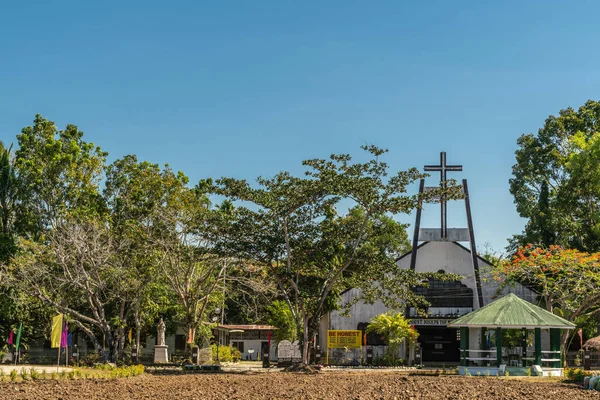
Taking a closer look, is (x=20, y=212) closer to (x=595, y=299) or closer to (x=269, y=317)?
(x=269, y=317)

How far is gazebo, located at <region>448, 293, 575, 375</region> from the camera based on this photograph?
3212cm

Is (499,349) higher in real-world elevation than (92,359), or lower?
higher

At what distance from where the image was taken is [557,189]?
178ft

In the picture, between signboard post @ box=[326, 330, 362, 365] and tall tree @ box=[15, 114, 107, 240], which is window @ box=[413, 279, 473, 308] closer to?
signboard post @ box=[326, 330, 362, 365]

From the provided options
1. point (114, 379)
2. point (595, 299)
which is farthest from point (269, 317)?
point (114, 379)

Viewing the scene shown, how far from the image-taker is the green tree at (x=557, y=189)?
165 feet

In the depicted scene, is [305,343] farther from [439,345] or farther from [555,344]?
[439,345]

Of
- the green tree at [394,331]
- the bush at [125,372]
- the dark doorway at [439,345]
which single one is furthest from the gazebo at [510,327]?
the bush at [125,372]

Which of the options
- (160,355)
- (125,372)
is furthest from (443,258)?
(125,372)

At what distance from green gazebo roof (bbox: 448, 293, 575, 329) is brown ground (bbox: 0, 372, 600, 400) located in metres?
5.40

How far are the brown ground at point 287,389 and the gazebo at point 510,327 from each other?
5.50 m

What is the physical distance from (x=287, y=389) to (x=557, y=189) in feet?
124

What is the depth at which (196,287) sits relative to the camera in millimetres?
41625

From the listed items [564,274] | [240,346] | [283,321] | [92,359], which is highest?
[564,274]
